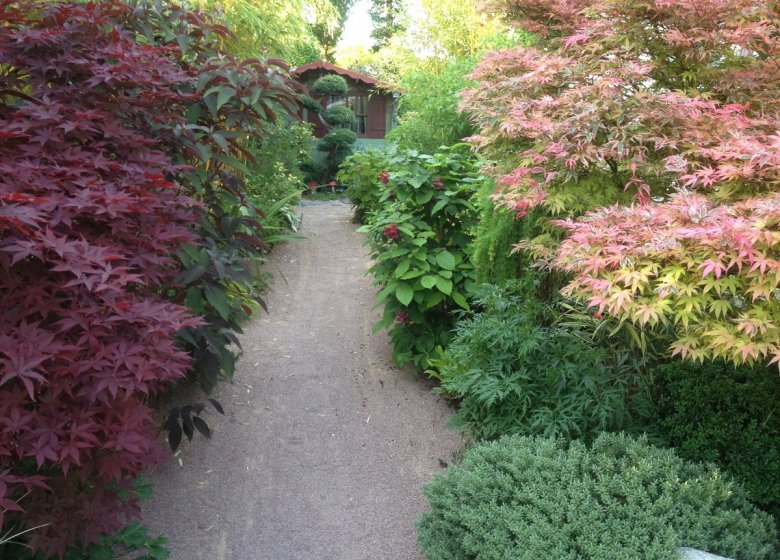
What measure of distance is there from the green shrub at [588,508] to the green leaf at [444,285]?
1582 mm

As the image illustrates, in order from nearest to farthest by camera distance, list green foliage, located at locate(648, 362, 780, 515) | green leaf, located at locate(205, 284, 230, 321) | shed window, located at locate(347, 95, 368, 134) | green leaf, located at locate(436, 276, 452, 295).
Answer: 1. green foliage, located at locate(648, 362, 780, 515)
2. green leaf, located at locate(205, 284, 230, 321)
3. green leaf, located at locate(436, 276, 452, 295)
4. shed window, located at locate(347, 95, 368, 134)

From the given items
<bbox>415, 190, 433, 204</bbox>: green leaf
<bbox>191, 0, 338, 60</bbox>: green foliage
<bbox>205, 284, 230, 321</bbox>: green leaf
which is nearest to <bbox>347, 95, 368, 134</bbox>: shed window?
<bbox>191, 0, 338, 60</bbox>: green foliage

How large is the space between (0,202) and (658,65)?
104 inches

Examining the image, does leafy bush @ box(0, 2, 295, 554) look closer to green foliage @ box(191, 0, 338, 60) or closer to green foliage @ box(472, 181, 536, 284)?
green foliage @ box(191, 0, 338, 60)

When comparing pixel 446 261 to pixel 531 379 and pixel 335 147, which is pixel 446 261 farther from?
pixel 335 147

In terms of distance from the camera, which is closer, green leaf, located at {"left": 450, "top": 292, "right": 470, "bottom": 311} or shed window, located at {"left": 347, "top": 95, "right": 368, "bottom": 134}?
green leaf, located at {"left": 450, "top": 292, "right": 470, "bottom": 311}

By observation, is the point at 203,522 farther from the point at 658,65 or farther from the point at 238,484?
the point at 658,65

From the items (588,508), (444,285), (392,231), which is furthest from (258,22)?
(588,508)

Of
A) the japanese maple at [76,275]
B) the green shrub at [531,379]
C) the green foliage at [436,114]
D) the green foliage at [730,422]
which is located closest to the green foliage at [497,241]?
the green shrub at [531,379]

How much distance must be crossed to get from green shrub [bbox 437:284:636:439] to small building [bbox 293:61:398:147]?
1229 centimetres

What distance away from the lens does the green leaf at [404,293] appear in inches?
154

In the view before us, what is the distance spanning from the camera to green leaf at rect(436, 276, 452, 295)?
12.8ft

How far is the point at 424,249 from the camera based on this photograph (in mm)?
4098

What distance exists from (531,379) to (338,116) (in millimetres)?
11255
